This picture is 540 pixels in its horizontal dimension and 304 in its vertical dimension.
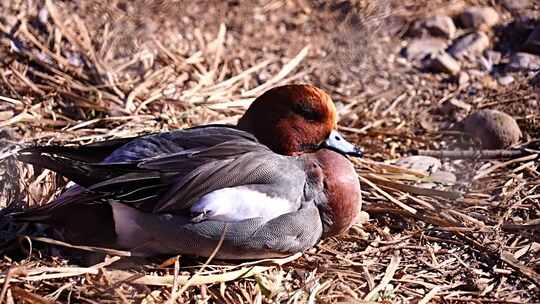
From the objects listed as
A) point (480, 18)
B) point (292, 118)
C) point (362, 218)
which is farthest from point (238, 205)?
point (480, 18)

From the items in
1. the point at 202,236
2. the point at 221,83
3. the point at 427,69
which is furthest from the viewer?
the point at 427,69

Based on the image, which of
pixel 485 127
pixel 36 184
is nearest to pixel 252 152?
pixel 36 184

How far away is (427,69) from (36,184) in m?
2.24

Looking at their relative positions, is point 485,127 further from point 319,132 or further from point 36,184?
point 36,184

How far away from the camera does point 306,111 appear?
2955 mm

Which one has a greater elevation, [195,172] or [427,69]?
[195,172]

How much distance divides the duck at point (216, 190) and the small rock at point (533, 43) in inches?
75.7

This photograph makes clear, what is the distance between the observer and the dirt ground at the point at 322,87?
2727 millimetres

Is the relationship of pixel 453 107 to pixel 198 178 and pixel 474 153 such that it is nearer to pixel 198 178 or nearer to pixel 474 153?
pixel 474 153

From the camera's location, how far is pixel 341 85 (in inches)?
175

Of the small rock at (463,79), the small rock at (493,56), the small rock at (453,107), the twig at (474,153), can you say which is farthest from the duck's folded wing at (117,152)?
the small rock at (493,56)

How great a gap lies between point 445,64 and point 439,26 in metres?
0.34

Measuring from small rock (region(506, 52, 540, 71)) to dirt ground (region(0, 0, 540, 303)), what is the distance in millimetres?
52

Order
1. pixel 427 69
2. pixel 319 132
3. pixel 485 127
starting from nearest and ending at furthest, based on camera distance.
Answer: pixel 319 132 < pixel 485 127 < pixel 427 69
